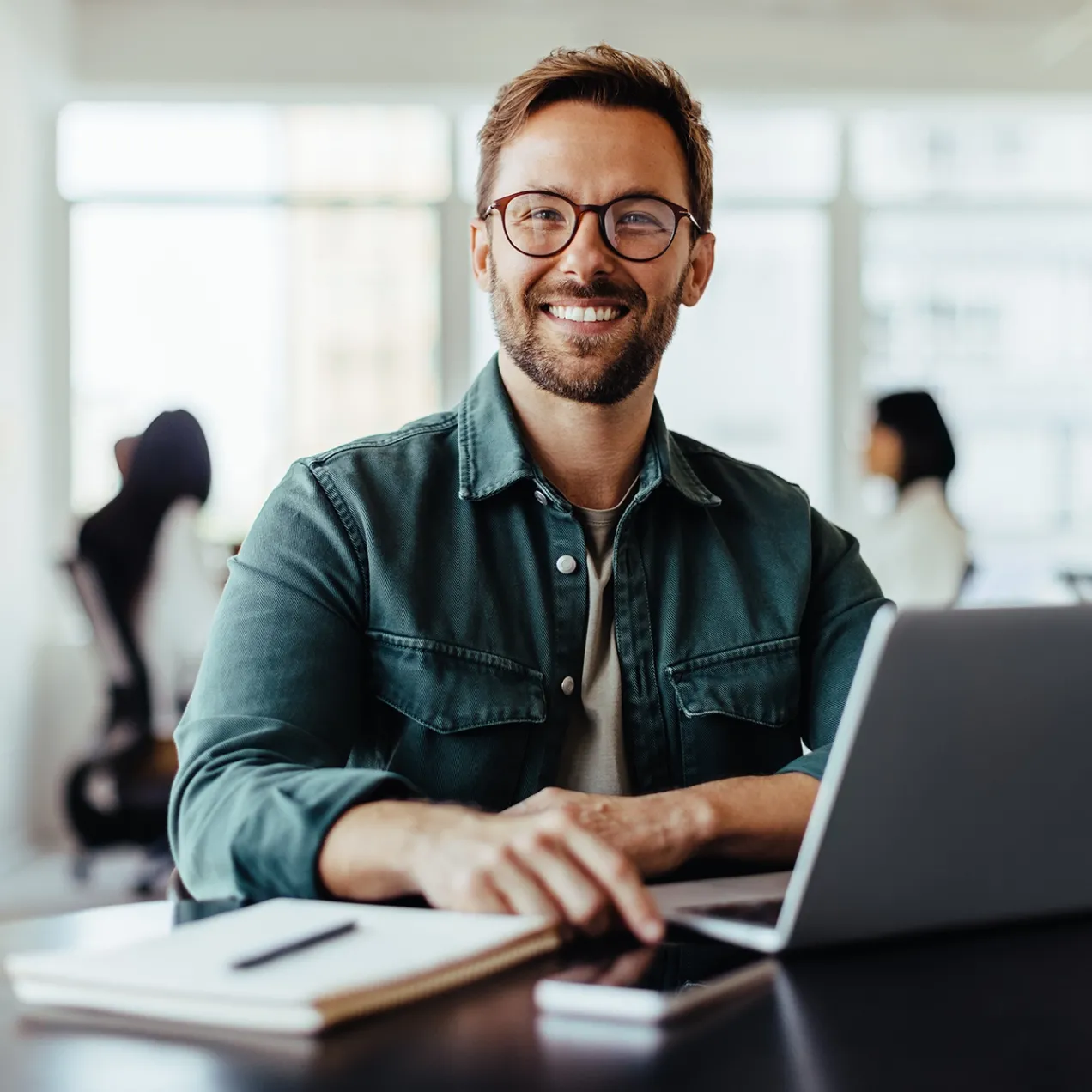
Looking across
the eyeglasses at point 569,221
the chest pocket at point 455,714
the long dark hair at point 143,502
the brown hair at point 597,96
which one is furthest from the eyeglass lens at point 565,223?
the long dark hair at point 143,502

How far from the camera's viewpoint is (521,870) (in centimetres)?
81

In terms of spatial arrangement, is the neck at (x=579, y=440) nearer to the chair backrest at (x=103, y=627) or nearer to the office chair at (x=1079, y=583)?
the chair backrest at (x=103, y=627)

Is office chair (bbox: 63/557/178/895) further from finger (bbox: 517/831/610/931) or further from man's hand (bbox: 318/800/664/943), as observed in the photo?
finger (bbox: 517/831/610/931)

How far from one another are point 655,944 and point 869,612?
32.2 inches

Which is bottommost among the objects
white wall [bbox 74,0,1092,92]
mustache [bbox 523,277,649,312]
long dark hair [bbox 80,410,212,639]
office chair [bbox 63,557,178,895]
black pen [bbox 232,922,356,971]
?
office chair [bbox 63,557,178,895]

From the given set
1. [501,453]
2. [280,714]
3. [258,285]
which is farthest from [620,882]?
[258,285]

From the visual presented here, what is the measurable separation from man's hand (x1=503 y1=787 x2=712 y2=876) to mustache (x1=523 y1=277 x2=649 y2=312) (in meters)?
0.63

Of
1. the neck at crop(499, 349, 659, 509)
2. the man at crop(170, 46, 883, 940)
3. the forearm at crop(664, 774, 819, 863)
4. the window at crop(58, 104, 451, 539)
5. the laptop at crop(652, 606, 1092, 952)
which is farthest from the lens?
the window at crop(58, 104, 451, 539)

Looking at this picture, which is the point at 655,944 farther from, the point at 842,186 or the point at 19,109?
the point at 842,186

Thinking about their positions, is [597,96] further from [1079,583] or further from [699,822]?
[1079,583]

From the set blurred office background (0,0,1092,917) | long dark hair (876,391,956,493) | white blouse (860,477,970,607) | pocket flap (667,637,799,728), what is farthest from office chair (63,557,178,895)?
pocket flap (667,637,799,728)

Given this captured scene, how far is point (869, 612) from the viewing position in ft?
5.04

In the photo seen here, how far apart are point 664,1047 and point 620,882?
175 millimetres

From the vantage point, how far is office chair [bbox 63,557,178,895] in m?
3.68
